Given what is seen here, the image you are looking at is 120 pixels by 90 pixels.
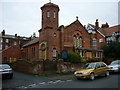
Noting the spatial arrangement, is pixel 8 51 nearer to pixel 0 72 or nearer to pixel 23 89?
pixel 0 72

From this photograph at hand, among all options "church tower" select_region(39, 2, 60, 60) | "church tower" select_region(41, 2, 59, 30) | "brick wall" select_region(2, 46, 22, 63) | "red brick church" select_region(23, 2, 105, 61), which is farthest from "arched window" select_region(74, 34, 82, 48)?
"brick wall" select_region(2, 46, 22, 63)

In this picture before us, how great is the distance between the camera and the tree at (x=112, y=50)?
3553 centimetres

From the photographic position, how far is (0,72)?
15812 mm

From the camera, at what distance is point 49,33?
3055 centimetres

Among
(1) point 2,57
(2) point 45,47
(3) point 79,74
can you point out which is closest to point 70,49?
(2) point 45,47

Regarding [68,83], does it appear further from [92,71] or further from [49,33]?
[49,33]

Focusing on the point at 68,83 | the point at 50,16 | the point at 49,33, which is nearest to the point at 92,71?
the point at 68,83

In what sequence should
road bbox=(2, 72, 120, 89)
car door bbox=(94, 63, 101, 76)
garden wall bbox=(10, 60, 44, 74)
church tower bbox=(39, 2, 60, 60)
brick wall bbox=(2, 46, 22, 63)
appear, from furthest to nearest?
brick wall bbox=(2, 46, 22, 63), church tower bbox=(39, 2, 60, 60), garden wall bbox=(10, 60, 44, 74), car door bbox=(94, 63, 101, 76), road bbox=(2, 72, 120, 89)

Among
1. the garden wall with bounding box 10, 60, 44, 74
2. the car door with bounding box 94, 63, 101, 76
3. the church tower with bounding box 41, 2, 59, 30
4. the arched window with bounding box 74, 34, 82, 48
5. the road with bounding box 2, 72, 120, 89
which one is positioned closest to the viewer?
the road with bounding box 2, 72, 120, 89

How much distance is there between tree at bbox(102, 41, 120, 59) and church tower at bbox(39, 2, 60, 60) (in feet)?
43.8

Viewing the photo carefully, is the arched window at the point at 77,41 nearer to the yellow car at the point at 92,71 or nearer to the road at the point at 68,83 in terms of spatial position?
the yellow car at the point at 92,71

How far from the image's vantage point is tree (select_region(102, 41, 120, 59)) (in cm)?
3553

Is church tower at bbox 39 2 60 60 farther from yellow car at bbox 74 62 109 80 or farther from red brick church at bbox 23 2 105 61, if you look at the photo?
yellow car at bbox 74 62 109 80

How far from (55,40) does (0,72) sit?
660 inches
